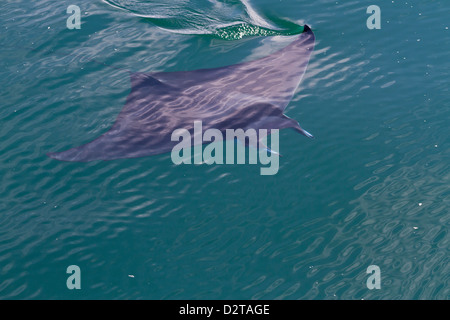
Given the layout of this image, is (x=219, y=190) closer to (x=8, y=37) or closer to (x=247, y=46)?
(x=247, y=46)

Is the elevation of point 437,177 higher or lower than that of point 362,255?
higher

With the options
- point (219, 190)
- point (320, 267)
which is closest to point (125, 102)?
point (219, 190)

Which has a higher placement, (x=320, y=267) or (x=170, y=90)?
(x=170, y=90)

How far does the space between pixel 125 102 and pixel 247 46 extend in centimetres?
211

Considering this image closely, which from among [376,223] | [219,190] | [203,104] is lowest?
[376,223]

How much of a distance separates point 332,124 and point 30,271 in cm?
352

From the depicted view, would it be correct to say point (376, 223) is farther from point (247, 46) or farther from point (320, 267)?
point (247, 46)

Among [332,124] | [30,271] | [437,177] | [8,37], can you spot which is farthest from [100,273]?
[8,37]

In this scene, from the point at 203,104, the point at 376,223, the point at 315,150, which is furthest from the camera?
the point at 203,104

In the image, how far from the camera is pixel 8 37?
24.2 ft

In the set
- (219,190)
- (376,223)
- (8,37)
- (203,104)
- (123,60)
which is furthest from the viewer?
(8,37)

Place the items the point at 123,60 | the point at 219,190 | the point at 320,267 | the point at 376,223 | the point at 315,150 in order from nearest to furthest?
1. the point at 320,267
2. the point at 376,223
3. the point at 219,190
4. the point at 315,150
5. the point at 123,60

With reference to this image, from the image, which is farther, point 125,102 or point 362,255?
point 125,102

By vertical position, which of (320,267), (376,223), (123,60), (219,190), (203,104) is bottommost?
(320,267)
